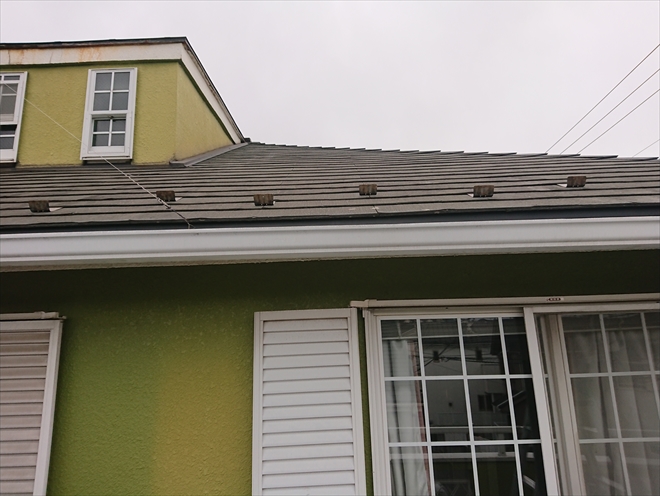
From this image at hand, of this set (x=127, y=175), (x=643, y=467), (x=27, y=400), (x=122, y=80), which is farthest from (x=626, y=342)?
(x=122, y=80)

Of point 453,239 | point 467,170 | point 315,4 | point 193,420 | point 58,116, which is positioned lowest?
point 193,420

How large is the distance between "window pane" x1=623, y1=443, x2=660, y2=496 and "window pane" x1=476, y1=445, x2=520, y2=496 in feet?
2.71

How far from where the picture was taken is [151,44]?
6.50 m

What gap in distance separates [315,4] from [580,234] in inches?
546

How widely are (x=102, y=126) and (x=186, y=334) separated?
4306mm

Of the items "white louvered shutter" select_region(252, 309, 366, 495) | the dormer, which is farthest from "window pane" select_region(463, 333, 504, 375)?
the dormer

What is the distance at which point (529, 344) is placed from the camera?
3336 mm

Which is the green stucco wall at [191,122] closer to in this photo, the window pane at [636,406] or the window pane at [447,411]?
the window pane at [447,411]

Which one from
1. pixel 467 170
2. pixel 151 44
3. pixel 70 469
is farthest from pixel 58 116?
pixel 467 170

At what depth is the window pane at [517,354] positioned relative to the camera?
3.33 m

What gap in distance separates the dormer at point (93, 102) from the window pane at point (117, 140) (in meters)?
0.01

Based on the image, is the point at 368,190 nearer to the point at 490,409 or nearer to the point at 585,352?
the point at 490,409

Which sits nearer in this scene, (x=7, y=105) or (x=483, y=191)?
(x=483, y=191)

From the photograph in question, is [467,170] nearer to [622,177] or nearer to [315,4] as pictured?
[622,177]
